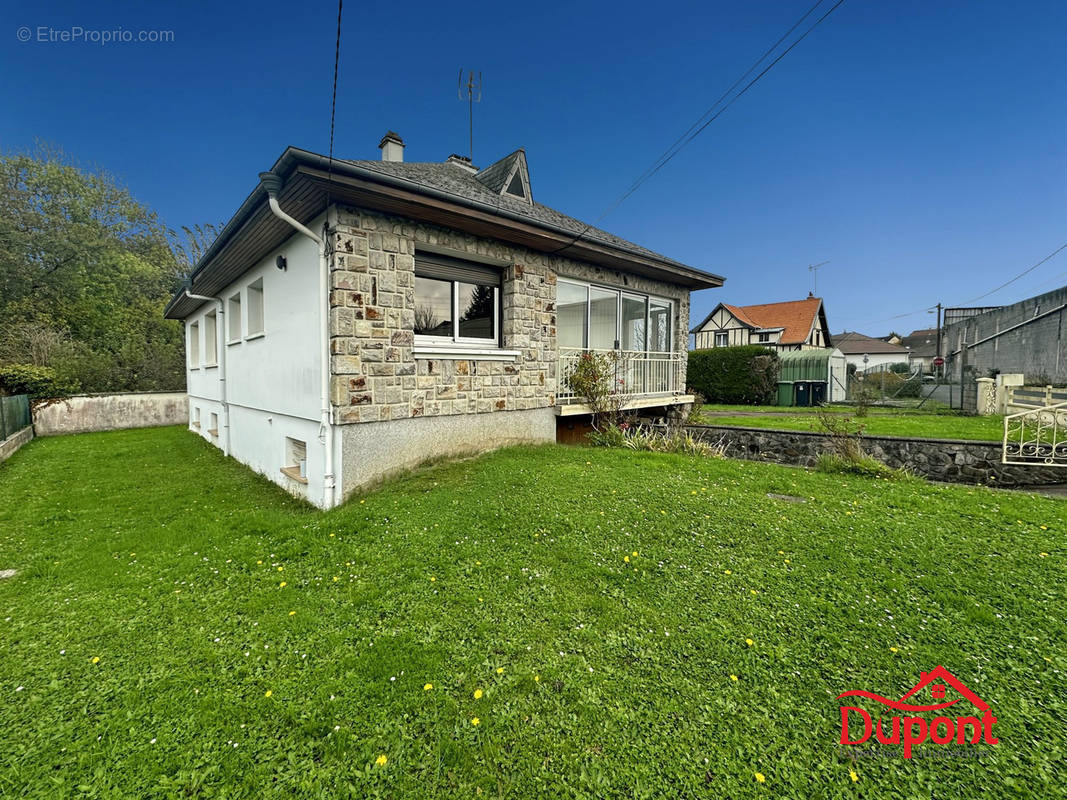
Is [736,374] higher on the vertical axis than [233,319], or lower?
lower

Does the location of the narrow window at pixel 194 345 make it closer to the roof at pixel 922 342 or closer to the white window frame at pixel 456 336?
the white window frame at pixel 456 336

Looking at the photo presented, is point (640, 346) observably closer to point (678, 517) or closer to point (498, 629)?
point (678, 517)

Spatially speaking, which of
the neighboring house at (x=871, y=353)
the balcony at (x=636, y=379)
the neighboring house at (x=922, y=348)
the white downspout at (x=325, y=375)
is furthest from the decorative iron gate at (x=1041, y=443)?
the neighboring house at (x=871, y=353)

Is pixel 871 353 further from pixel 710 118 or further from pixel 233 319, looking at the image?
pixel 233 319

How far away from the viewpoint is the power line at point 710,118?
4449 mm

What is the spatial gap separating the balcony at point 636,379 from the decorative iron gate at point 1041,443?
18.4 ft

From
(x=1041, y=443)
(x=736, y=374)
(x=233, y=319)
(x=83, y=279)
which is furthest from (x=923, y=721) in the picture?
(x=83, y=279)

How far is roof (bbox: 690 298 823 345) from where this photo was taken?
30.1m

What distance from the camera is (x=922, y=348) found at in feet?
159

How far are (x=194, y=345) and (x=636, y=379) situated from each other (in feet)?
47.6

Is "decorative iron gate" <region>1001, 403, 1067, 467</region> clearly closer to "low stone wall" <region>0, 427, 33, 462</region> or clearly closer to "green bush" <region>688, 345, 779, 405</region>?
"green bush" <region>688, 345, 779, 405</region>

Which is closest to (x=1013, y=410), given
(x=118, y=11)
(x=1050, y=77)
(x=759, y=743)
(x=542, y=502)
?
(x=1050, y=77)

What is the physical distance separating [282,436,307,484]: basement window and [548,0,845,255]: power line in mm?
5290

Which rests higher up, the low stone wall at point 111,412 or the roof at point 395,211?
the roof at point 395,211
